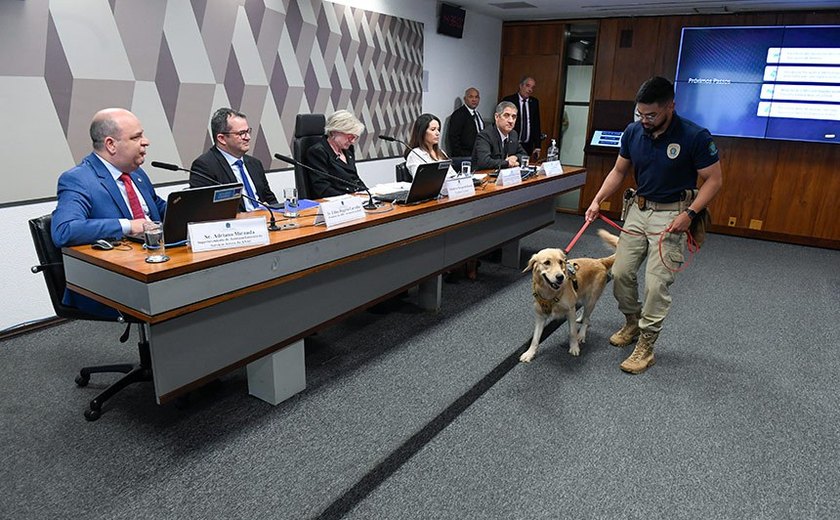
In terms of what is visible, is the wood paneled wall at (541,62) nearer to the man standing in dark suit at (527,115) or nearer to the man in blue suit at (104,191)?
the man standing in dark suit at (527,115)

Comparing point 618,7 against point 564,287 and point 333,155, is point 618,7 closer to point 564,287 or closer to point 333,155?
point 333,155

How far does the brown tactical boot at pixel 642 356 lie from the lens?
8.99 feet

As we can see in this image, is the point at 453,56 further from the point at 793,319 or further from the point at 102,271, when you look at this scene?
the point at 102,271

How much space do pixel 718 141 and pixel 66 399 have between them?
244 inches

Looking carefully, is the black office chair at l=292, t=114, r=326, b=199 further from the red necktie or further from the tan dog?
the tan dog

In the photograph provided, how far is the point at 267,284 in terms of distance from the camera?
2006mm

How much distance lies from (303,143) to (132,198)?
1.19m

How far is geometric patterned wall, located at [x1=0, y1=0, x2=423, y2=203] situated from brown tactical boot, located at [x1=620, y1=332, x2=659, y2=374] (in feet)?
9.80

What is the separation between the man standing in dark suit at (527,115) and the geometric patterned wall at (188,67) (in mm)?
1588

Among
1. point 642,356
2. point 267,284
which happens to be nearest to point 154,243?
point 267,284

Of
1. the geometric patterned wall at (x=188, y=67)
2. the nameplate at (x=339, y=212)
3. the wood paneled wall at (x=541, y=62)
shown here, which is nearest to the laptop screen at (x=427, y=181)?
the nameplate at (x=339, y=212)

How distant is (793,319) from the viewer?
3572 mm

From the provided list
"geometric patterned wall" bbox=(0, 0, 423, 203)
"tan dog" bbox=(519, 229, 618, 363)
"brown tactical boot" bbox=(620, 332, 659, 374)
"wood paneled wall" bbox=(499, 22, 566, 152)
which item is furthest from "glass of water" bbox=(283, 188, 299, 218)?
"wood paneled wall" bbox=(499, 22, 566, 152)

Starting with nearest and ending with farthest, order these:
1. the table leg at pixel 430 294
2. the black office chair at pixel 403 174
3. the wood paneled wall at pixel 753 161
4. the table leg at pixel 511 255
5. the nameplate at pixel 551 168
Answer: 1. the table leg at pixel 430 294
2. the black office chair at pixel 403 174
3. the nameplate at pixel 551 168
4. the table leg at pixel 511 255
5. the wood paneled wall at pixel 753 161
